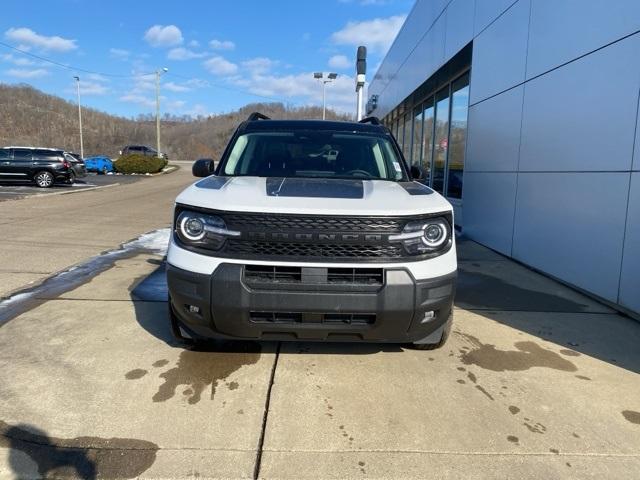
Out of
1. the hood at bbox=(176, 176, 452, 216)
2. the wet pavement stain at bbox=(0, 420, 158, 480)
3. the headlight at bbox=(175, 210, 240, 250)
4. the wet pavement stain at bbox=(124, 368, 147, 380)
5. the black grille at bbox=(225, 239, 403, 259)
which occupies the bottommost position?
the wet pavement stain at bbox=(0, 420, 158, 480)

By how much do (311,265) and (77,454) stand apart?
159 centimetres

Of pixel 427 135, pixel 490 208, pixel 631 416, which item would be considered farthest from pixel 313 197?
pixel 427 135

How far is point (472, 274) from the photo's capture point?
653 centimetres

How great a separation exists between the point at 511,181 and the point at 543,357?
436 centimetres

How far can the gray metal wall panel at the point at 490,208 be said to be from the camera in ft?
25.2

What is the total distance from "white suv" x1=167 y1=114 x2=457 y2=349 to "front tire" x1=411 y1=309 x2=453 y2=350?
0.95 ft

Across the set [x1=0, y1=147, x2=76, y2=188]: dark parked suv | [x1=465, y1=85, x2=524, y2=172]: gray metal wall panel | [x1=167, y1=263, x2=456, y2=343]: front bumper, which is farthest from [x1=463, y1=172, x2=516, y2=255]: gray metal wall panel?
[x1=0, y1=147, x2=76, y2=188]: dark parked suv

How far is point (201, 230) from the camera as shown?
3.12 metres

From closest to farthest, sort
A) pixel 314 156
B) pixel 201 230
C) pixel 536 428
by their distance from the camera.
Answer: pixel 536 428 < pixel 201 230 < pixel 314 156

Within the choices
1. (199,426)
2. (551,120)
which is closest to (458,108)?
(551,120)

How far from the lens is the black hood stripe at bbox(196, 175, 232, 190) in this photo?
11.6 ft

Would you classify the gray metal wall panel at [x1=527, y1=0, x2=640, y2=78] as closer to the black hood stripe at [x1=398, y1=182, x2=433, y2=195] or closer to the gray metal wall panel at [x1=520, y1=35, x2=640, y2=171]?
the gray metal wall panel at [x1=520, y1=35, x2=640, y2=171]

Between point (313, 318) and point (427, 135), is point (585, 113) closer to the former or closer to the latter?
point (313, 318)

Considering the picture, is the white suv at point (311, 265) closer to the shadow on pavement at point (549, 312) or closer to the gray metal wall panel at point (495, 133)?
the shadow on pavement at point (549, 312)
